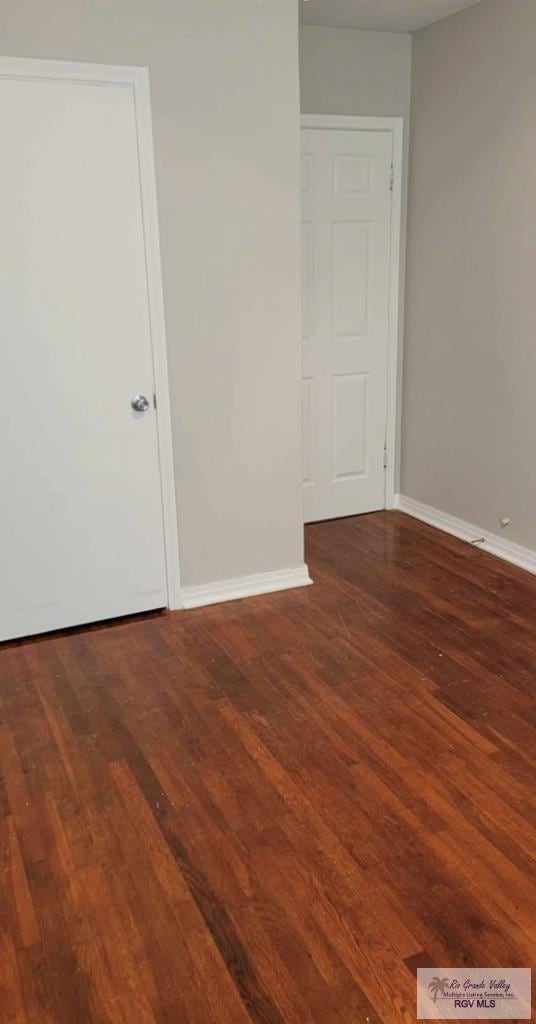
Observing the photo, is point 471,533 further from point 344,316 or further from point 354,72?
point 354,72

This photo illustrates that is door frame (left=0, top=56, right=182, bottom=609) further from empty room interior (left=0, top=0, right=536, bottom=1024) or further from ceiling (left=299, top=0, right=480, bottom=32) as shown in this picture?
ceiling (left=299, top=0, right=480, bottom=32)

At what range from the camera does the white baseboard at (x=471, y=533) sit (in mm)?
3934

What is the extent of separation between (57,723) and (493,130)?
3.18 m

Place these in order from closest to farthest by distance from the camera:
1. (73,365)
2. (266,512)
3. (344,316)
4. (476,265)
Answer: (73,365), (266,512), (476,265), (344,316)

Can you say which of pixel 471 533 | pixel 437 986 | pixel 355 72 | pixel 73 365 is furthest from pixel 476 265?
pixel 437 986

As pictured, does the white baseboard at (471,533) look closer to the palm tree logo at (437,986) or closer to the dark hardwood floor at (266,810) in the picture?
the dark hardwood floor at (266,810)

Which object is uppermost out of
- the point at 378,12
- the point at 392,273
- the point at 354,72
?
the point at 378,12

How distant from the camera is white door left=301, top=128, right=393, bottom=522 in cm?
418

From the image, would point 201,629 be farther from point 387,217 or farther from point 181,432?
point 387,217

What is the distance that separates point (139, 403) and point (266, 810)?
1671 millimetres

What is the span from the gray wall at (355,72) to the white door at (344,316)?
12 centimetres

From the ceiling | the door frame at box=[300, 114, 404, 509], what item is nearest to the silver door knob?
the door frame at box=[300, 114, 404, 509]

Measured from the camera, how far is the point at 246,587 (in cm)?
369

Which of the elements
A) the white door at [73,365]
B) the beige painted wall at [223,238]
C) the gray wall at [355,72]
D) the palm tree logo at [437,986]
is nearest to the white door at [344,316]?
the gray wall at [355,72]
